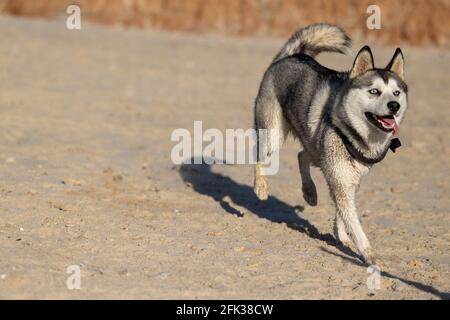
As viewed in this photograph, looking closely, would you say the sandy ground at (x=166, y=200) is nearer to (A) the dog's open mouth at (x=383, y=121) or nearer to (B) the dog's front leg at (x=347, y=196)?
(B) the dog's front leg at (x=347, y=196)

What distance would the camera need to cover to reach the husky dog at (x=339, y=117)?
6.45 metres

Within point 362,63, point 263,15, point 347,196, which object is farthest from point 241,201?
point 263,15

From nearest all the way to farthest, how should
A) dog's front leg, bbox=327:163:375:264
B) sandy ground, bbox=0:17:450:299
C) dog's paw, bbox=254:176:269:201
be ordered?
sandy ground, bbox=0:17:450:299
dog's front leg, bbox=327:163:375:264
dog's paw, bbox=254:176:269:201

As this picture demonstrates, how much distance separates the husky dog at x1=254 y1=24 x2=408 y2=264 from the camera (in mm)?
6449

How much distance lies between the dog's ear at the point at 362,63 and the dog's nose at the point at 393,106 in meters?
0.45

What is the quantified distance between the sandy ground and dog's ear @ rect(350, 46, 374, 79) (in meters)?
1.33

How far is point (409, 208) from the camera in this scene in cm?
846

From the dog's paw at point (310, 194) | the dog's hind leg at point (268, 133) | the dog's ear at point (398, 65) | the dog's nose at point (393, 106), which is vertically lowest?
the dog's paw at point (310, 194)

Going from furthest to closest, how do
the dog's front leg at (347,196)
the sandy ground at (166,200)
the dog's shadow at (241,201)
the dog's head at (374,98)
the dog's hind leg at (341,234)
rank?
the dog's shadow at (241,201) → the dog's hind leg at (341,234) → the dog's front leg at (347,196) → the dog's head at (374,98) → the sandy ground at (166,200)

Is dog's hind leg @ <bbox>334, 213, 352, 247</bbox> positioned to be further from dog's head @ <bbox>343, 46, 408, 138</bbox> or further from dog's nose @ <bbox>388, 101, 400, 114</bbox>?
dog's nose @ <bbox>388, 101, 400, 114</bbox>

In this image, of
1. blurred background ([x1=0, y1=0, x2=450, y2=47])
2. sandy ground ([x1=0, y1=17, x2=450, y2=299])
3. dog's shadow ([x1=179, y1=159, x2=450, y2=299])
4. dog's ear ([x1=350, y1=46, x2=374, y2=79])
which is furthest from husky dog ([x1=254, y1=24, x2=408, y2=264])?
blurred background ([x1=0, y1=0, x2=450, y2=47])

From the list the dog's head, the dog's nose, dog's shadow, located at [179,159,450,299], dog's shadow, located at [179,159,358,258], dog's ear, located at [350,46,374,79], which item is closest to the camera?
the dog's nose

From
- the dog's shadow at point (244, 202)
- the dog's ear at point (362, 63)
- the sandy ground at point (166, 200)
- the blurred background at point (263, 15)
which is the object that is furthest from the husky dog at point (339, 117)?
the blurred background at point (263, 15)
